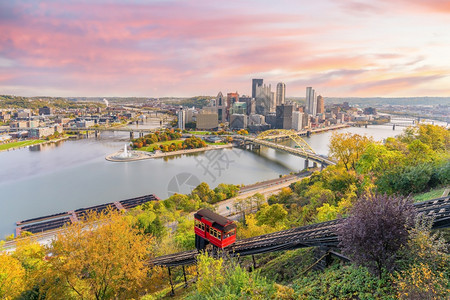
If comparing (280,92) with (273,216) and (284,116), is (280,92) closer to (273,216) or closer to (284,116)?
(284,116)

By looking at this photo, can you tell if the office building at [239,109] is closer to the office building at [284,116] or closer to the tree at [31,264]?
the office building at [284,116]

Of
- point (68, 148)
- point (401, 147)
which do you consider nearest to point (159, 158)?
point (68, 148)

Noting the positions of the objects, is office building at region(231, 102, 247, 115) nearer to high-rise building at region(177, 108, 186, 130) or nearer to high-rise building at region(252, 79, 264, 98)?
high-rise building at region(177, 108, 186, 130)

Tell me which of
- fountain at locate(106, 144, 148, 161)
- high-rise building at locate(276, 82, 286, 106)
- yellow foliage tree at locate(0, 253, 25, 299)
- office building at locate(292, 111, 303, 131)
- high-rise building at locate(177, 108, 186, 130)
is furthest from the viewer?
high-rise building at locate(276, 82, 286, 106)

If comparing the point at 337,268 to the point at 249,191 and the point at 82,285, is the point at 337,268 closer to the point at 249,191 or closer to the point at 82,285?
the point at 82,285

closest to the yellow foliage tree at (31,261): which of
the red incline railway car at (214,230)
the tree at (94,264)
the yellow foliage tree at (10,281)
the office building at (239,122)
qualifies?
the yellow foliage tree at (10,281)

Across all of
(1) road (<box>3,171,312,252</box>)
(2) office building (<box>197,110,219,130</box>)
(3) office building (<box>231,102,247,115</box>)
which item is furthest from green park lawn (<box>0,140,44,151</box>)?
(3) office building (<box>231,102,247,115</box>)

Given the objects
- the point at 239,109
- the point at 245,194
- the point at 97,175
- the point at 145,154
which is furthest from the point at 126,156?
the point at 239,109
